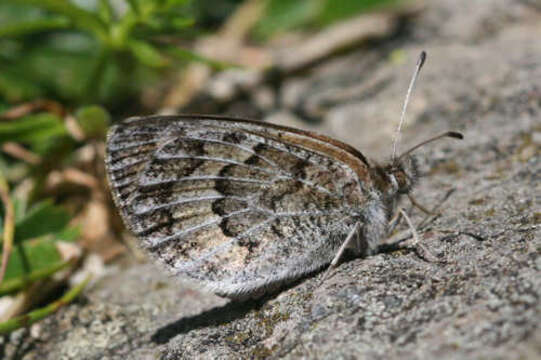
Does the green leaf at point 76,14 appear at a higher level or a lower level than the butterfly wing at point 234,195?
higher

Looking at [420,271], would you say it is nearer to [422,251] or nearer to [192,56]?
[422,251]

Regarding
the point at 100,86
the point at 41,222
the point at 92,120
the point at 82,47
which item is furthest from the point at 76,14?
the point at 82,47

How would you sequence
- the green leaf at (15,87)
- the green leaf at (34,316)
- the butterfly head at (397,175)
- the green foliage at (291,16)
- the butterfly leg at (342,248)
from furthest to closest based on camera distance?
the green foliage at (291,16) < the green leaf at (15,87) < the butterfly head at (397,175) < the green leaf at (34,316) < the butterfly leg at (342,248)

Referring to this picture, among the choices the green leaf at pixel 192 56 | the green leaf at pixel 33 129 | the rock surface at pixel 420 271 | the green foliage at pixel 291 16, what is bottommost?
the rock surface at pixel 420 271

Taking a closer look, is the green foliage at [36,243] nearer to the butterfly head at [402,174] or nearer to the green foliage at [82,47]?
the green foliage at [82,47]

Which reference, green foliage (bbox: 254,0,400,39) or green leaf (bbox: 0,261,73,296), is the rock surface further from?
green foliage (bbox: 254,0,400,39)

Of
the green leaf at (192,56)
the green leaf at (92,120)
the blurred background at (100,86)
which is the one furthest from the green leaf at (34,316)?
the green leaf at (192,56)

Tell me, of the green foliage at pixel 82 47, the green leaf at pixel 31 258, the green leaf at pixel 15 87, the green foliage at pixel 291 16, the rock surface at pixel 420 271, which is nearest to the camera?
the rock surface at pixel 420 271

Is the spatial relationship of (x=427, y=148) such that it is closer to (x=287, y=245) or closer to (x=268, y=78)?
(x=287, y=245)

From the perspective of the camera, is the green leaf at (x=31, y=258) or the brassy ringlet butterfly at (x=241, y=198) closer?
the brassy ringlet butterfly at (x=241, y=198)
